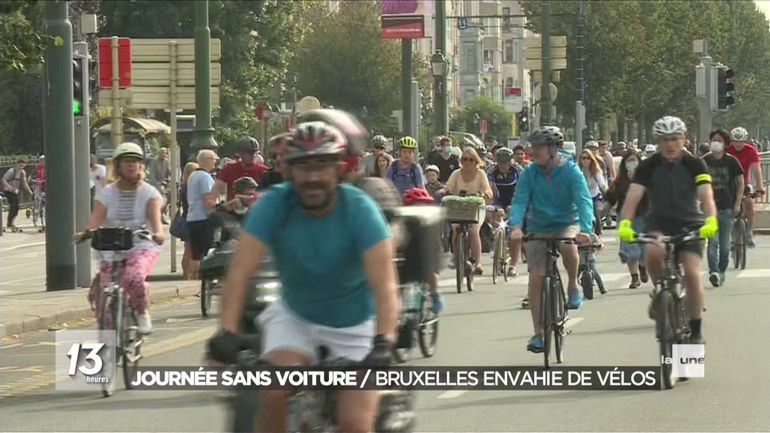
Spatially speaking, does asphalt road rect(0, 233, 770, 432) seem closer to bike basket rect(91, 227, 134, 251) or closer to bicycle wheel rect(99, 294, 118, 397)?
bicycle wheel rect(99, 294, 118, 397)

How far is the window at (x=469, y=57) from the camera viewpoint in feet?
440

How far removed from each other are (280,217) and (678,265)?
595 cm

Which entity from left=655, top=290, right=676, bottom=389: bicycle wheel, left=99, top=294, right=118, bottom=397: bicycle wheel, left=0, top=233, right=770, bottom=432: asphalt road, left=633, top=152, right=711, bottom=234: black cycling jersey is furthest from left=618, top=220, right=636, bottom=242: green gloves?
left=99, top=294, right=118, bottom=397: bicycle wheel

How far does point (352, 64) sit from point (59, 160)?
60666 mm

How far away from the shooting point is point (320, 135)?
627 centimetres

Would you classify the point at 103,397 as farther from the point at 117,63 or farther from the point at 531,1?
the point at 531,1

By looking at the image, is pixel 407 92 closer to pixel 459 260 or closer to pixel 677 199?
pixel 459 260

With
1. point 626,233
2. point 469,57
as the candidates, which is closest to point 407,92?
point 626,233

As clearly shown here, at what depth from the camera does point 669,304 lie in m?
11.4

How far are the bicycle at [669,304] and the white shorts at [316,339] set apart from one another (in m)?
5.17

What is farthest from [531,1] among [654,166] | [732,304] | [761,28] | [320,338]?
[320,338]

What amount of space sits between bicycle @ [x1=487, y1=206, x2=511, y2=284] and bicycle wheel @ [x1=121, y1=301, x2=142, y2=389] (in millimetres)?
9668

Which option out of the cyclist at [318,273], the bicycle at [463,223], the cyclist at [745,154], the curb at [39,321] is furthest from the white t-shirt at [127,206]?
the cyclist at [745,154]

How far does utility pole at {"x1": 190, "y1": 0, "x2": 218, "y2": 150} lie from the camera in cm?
2403
